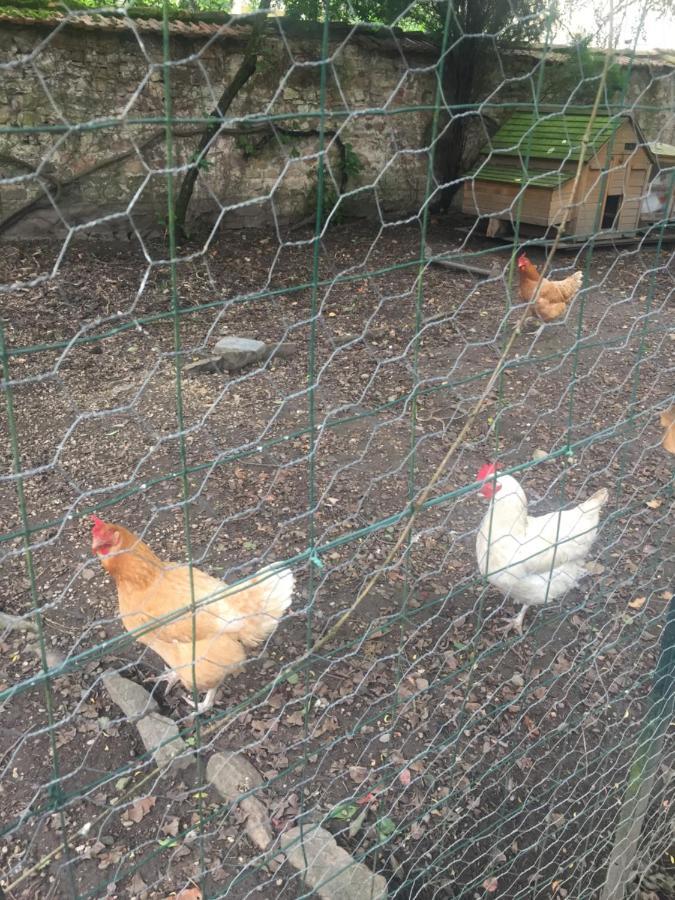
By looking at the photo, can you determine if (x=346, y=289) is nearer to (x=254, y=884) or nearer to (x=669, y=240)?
(x=669, y=240)

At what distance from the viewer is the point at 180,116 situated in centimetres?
587

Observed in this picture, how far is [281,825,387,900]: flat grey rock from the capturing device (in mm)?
1604

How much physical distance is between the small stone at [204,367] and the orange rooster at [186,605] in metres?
2.26

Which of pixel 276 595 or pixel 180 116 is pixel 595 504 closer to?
pixel 276 595

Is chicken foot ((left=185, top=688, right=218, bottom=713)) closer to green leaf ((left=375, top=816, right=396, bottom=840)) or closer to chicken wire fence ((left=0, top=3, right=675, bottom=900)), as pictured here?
chicken wire fence ((left=0, top=3, right=675, bottom=900))

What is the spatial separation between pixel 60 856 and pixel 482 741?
1.13m

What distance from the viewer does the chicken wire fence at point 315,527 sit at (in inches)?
48.3

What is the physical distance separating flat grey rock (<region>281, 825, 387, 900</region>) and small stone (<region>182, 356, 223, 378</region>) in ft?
9.12

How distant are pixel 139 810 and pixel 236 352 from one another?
2687 mm

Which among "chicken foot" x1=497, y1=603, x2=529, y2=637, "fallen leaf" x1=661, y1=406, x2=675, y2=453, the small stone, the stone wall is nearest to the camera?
"fallen leaf" x1=661, y1=406, x2=675, y2=453

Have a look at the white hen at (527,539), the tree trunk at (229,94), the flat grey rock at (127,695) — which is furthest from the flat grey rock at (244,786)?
the tree trunk at (229,94)

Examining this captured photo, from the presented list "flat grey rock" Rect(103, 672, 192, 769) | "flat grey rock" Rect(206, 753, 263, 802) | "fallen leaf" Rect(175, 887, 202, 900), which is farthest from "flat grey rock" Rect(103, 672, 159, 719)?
"fallen leaf" Rect(175, 887, 202, 900)

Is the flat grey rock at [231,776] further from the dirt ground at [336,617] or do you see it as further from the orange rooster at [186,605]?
the orange rooster at [186,605]

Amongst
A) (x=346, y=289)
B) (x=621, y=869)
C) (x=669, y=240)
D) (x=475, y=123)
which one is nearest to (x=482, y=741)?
(x=621, y=869)
